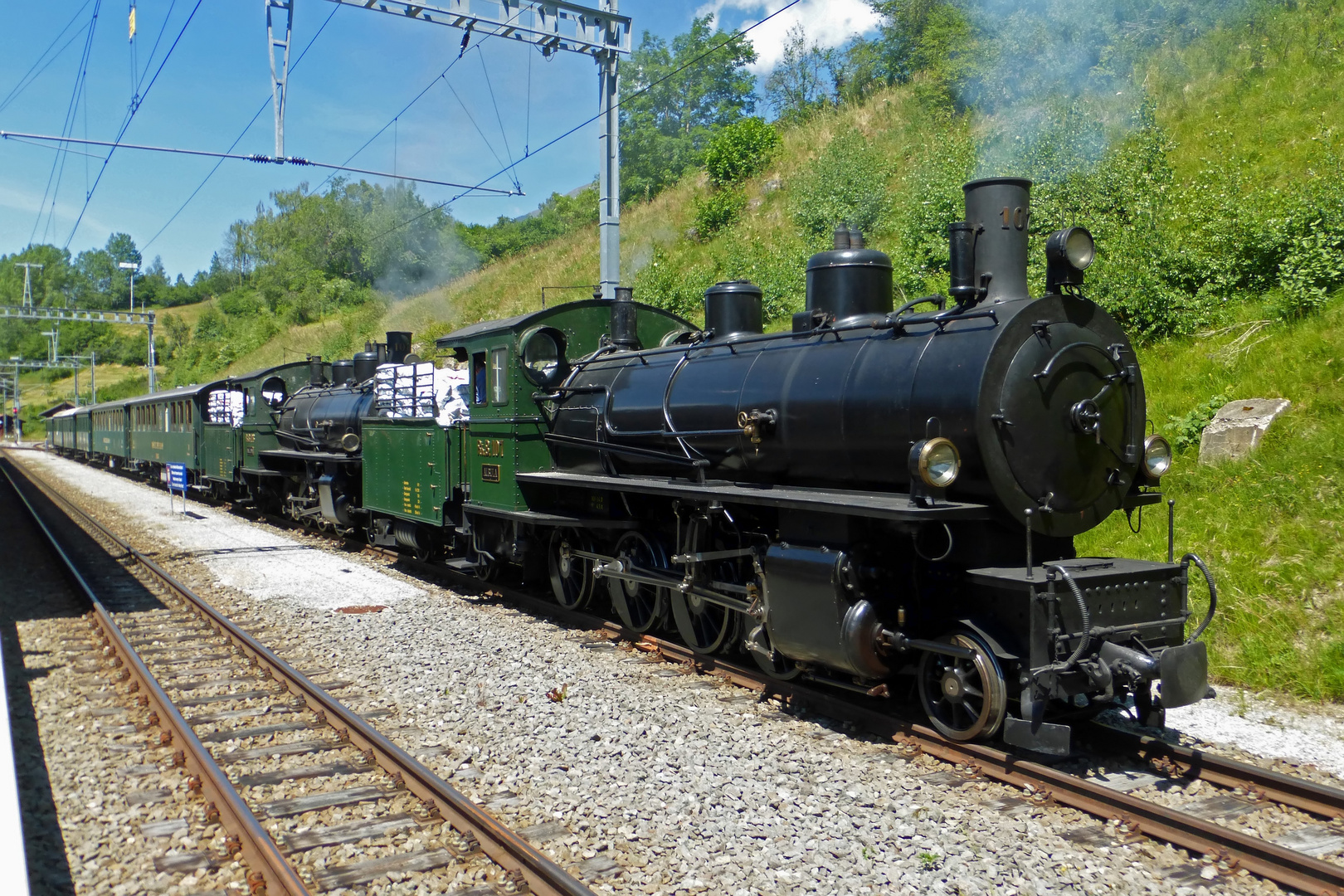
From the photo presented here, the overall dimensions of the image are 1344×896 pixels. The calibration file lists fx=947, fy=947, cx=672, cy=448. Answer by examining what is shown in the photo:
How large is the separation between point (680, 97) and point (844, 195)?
30237 mm

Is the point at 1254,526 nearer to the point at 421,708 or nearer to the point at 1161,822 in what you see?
the point at 1161,822

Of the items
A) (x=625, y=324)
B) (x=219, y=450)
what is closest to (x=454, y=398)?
(x=625, y=324)

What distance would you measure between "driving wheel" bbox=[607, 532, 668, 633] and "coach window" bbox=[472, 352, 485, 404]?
268 cm

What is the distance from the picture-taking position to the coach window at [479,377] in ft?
34.2

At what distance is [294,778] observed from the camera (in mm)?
5477

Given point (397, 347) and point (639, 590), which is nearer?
point (639, 590)

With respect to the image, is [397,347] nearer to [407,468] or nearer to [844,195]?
[407,468]

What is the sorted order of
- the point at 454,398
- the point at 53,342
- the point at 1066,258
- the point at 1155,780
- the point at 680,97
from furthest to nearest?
1. the point at 53,342
2. the point at 680,97
3. the point at 454,398
4. the point at 1066,258
5. the point at 1155,780

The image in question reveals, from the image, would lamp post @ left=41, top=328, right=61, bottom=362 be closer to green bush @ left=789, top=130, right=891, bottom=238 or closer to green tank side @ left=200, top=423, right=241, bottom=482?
green tank side @ left=200, top=423, right=241, bottom=482

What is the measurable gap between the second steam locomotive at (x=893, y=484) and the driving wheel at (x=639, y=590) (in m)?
0.02

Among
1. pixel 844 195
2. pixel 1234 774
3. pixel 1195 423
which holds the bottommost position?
pixel 1234 774

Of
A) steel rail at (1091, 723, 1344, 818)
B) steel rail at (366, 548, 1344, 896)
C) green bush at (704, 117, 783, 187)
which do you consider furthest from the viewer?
green bush at (704, 117, 783, 187)

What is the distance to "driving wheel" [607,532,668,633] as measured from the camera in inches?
334

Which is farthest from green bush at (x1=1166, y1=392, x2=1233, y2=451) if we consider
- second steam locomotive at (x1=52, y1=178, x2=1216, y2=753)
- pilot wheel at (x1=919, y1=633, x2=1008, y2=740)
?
pilot wheel at (x1=919, y1=633, x2=1008, y2=740)
